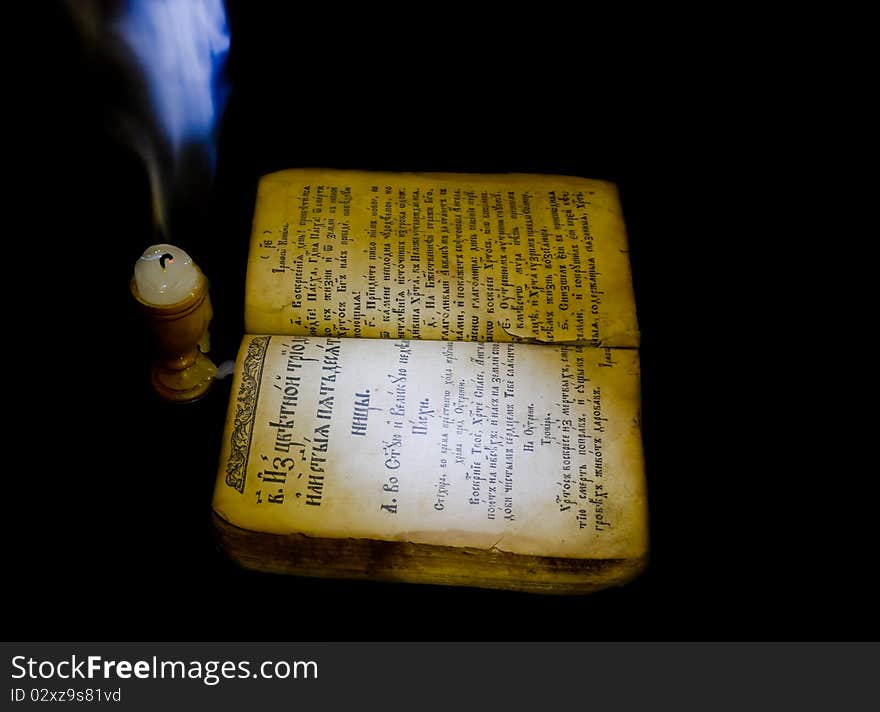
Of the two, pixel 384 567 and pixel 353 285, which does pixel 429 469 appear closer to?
pixel 384 567

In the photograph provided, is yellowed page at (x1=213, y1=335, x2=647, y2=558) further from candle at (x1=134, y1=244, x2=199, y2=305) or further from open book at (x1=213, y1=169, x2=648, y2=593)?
candle at (x1=134, y1=244, x2=199, y2=305)

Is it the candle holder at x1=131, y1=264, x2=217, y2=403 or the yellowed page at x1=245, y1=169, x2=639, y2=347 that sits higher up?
the yellowed page at x1=245, y1=169, x2=639, y2=347

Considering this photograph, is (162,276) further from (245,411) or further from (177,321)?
(245,411)

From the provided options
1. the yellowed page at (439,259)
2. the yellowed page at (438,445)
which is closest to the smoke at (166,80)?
the yellowed page at (439,259)

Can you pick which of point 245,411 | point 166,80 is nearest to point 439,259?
point 245,411

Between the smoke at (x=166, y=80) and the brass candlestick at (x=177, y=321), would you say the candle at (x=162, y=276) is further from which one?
the smoke at (x=166, y=80)

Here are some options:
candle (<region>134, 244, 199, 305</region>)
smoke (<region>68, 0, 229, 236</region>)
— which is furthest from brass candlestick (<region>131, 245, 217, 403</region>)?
smoke (<region>68, 0, 229, 236</region>)
